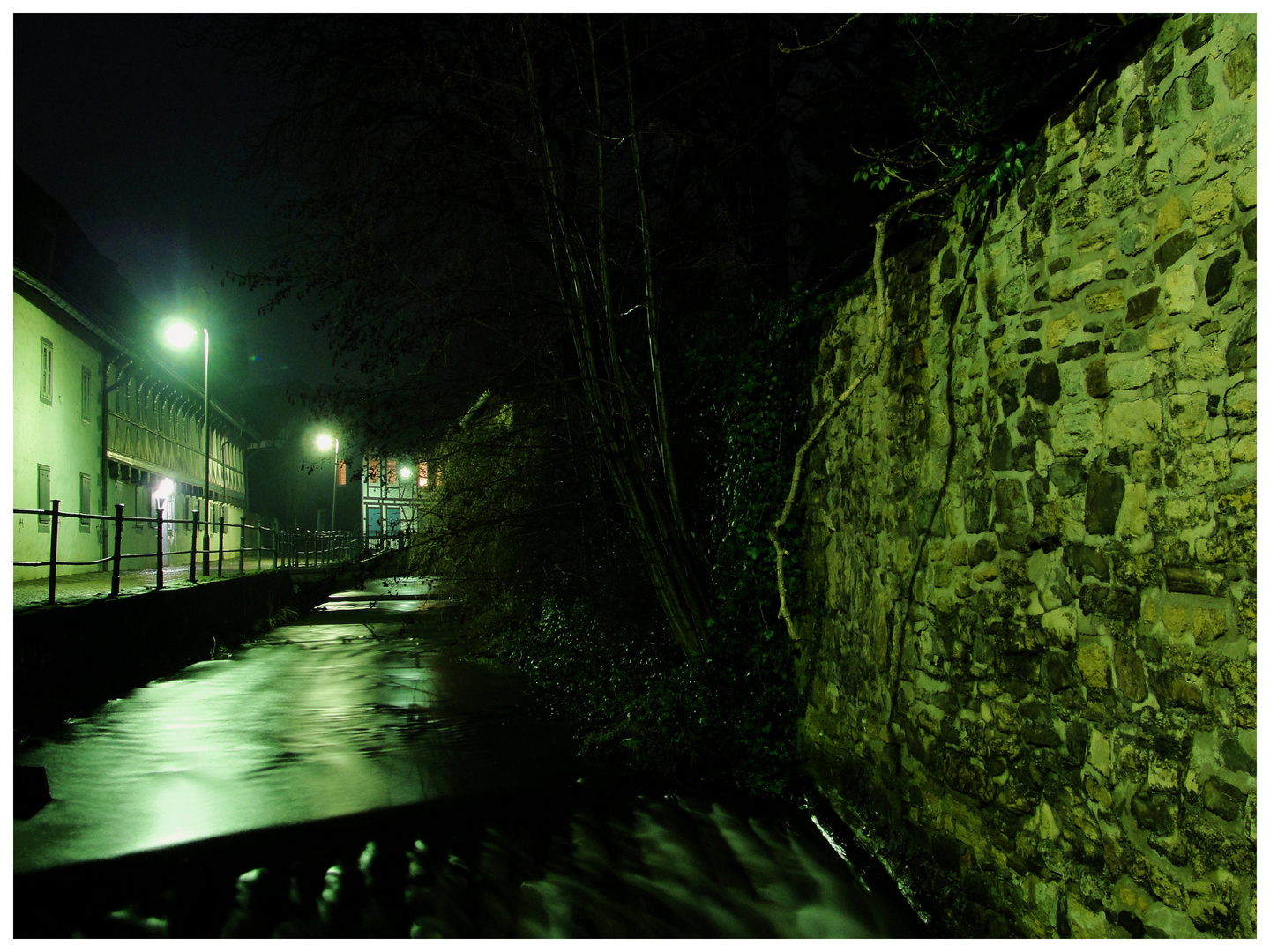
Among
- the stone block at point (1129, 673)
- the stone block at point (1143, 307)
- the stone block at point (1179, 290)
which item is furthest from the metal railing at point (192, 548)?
the stone block at point (1179, 290)

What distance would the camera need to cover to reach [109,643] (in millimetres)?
10516

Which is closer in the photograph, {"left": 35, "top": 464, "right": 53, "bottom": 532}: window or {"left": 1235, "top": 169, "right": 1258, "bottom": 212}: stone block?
{"left": 1235, "top": 169, "right": 1258, "bottom": 212}: stone block

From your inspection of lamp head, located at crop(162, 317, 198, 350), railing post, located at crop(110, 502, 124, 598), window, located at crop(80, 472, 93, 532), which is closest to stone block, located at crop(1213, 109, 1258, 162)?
railing post, located at crop(110, 502, 124, 598)

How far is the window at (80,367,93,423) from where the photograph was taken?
876 inches

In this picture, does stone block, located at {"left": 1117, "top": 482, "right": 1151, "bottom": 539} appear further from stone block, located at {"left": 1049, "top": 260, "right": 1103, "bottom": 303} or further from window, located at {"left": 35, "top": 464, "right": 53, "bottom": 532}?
window, located at {"left": 35, "top": 464, "right": 53, "bottom": 532}

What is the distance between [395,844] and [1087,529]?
14.0ft

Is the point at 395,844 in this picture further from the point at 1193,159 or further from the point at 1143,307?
the point at 1193,159

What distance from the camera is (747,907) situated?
490 cm

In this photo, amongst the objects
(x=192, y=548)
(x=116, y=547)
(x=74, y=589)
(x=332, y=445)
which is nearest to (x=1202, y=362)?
(x=116, y=547)

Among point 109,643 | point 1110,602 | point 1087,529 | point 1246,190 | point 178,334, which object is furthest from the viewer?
point 178,334

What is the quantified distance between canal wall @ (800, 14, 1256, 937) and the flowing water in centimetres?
98

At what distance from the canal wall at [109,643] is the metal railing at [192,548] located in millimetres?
358

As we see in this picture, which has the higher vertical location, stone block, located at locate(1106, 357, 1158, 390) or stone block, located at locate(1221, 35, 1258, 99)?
stone block, located at locate(1221, 35, 1258, 99)

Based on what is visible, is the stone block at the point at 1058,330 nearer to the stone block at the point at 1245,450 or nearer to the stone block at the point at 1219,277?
the stone block at the point at 1219,277
